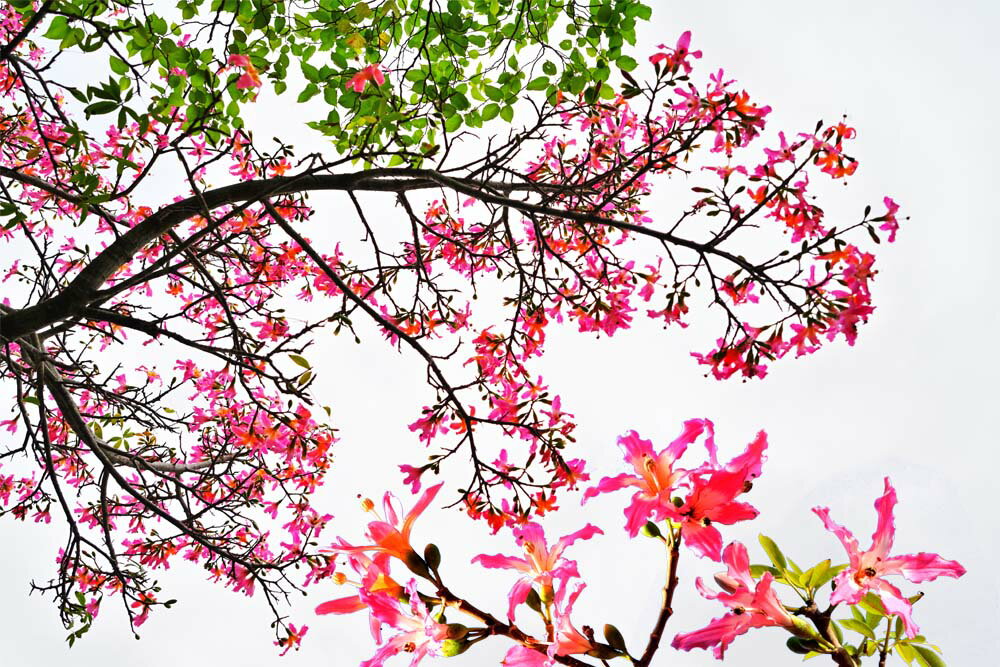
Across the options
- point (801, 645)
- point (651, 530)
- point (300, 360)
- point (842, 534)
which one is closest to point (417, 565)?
point (651, 530)

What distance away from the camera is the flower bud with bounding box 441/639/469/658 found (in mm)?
817

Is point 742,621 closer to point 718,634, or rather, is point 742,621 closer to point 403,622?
point 718,634

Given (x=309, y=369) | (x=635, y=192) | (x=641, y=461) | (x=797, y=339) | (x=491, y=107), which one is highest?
(x=491, y=107)

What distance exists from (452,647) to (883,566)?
670 mm

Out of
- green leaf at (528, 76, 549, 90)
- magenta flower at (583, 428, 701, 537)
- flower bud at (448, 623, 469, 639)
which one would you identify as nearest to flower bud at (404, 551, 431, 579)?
flower bud at (448, 623, 469, 639)

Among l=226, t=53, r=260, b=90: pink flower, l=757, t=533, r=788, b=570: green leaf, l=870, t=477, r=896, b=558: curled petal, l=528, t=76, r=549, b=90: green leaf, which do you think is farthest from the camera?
l=528, t=76, r=549, b=90: green leaf

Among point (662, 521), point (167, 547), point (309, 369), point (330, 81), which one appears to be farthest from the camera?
Result: point (167, 547)

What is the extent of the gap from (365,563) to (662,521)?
482 millimetres

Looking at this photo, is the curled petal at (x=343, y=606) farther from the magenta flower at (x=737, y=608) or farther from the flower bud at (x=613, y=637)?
the magenta flower at (x=737, y=608)

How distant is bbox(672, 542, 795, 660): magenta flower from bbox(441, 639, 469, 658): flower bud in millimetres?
287

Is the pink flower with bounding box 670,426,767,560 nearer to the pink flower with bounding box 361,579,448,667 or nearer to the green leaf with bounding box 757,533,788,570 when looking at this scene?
the green leaf with bounding box 757,533,788,570

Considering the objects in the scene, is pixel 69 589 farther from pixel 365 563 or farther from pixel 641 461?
pixel 641 461

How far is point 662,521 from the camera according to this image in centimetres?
87

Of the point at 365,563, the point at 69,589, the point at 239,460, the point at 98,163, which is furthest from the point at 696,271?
the point at 69,589
